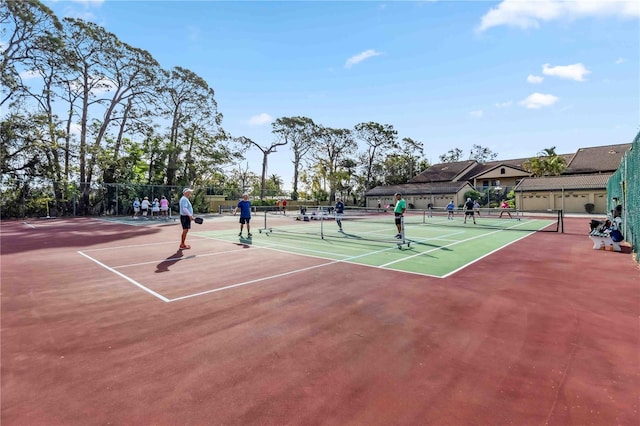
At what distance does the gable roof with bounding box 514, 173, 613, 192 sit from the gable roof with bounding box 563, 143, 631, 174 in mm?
5901

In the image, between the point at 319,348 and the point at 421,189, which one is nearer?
the point at 319,348

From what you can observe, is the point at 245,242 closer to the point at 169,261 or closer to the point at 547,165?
the point at 169,261

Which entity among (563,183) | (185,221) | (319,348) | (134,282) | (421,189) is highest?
(421,189)

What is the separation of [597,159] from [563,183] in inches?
496

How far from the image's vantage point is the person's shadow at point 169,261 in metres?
7.41

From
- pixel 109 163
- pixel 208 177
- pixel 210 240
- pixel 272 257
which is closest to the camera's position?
pixel 272 257

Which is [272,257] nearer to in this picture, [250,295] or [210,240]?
[250,295]

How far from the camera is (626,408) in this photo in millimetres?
2627

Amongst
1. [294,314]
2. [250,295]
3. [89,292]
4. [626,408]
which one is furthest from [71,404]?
[626,408]

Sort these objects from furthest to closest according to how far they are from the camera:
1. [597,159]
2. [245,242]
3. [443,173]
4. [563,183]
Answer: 1. [443,173]
2. [597,159]
3. [563,183]
4. [245,242]

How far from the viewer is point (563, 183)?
35.8 meters

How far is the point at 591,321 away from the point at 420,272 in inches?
120

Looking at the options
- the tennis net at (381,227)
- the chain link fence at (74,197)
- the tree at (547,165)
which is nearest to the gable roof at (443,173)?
the tree at (547,165)

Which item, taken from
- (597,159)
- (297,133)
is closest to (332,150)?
(297,133)
